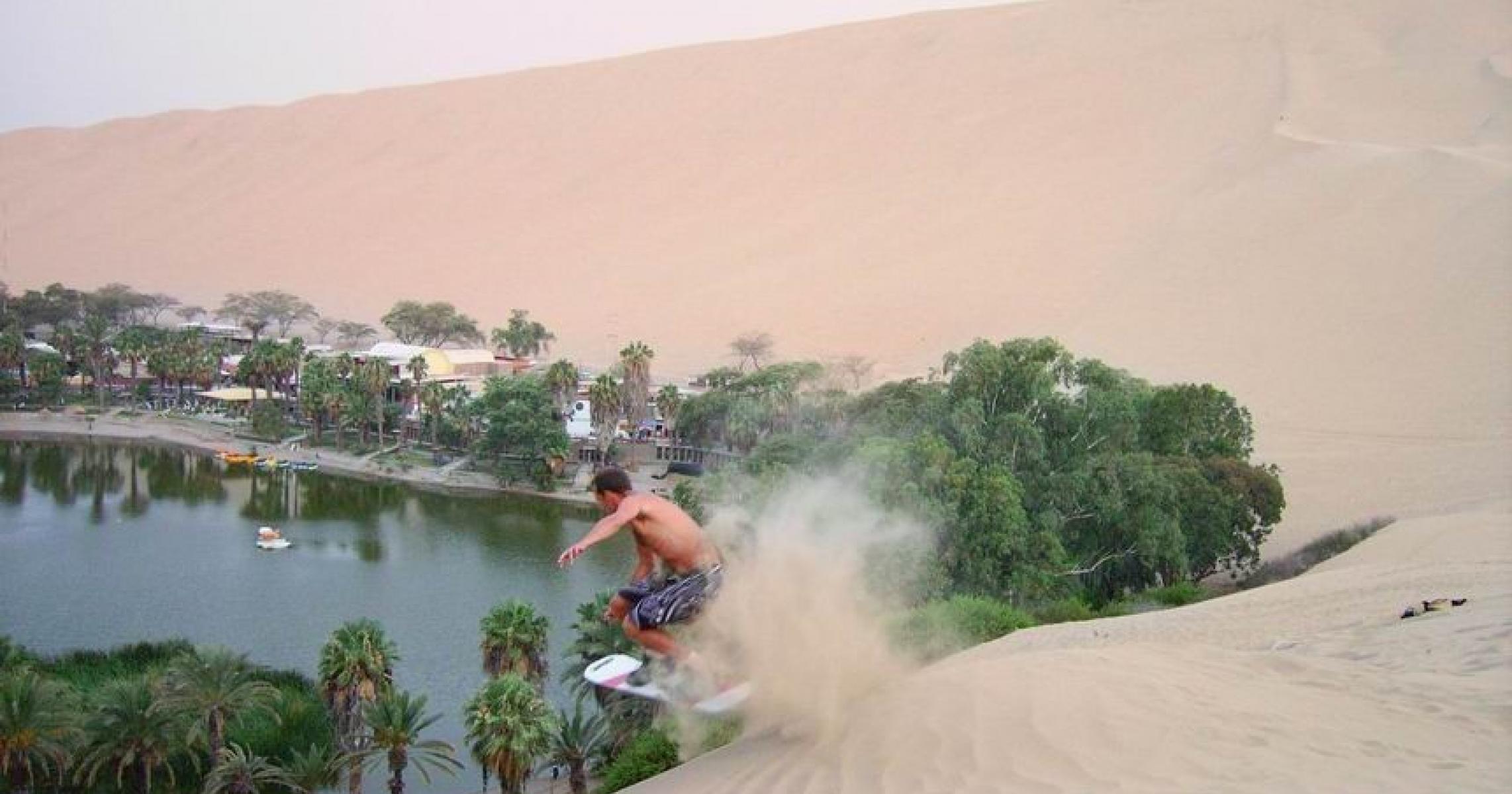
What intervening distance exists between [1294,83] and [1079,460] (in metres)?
65.9

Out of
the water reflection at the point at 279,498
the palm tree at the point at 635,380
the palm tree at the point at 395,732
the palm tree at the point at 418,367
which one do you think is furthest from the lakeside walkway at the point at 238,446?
the palm tree at the point at 395,732

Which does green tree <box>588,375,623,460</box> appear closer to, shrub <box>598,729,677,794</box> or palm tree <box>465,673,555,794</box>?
palm tree <box>465,673,555,794</box>

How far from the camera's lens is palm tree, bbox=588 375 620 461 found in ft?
154

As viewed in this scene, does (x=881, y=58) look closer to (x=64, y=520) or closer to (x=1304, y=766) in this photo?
(x=64, y=520)

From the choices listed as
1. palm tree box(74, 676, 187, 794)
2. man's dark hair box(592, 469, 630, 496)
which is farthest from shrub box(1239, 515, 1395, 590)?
man's dark hair box(592, 469, 630, 496)

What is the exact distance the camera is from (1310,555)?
28938 mm

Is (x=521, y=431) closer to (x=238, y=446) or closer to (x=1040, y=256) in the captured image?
(x=238, y=446)

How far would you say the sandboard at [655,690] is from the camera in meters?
8.30

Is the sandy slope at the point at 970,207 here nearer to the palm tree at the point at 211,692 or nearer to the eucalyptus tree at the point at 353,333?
the eucalyptus tree at the point at 353,333

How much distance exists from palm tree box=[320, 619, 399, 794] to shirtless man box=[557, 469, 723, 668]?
34.5 feet

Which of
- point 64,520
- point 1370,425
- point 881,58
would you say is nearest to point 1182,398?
point 1370,425

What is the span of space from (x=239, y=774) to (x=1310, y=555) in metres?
23.3

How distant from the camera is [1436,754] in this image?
22.1ft

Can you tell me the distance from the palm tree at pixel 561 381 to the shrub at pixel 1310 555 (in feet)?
93.9
